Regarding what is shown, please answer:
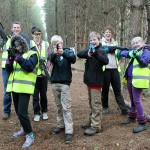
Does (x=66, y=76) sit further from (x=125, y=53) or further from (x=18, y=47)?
(x=125, y=53)

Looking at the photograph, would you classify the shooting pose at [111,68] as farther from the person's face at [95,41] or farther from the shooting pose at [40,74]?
the shooting pose at [40,74]

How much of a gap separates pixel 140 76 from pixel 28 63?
6.94 feet

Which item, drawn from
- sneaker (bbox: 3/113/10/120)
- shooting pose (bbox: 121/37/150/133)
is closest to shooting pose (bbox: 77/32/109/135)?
shooting pose (bbox: 121/37/150/133)

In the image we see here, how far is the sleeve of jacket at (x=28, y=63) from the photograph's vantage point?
518 cm

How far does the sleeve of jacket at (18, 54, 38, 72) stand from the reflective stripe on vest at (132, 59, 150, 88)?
6.27 feet

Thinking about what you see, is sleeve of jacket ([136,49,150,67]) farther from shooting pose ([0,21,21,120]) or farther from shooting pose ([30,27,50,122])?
shooting pose ([0,21,21,120])

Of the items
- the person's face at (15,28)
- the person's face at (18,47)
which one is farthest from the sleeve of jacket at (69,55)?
the person's face at (15,28)

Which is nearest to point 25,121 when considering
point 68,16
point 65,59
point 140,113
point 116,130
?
point 65,59

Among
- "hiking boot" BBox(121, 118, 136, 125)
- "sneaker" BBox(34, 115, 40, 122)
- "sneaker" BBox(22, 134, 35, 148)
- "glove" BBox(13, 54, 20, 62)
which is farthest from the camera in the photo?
"sneaker" BBox(34, 115, 40, 122)

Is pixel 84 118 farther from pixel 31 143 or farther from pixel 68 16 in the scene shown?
pixel 68 16

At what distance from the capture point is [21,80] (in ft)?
17.4

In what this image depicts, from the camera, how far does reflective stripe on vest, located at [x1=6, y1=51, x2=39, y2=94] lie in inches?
207

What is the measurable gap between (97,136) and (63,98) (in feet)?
3.28

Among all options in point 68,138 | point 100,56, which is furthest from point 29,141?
point 100,56
